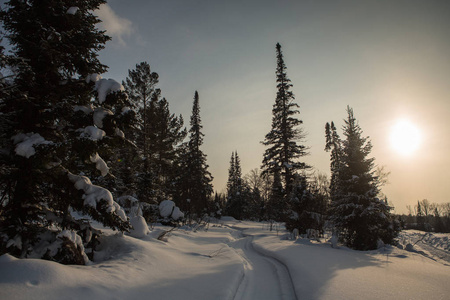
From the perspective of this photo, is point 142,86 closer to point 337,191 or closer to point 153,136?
point 153,136

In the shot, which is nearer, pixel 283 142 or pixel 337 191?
pixel 337 191

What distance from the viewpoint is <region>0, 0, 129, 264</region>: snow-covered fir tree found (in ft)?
13.2

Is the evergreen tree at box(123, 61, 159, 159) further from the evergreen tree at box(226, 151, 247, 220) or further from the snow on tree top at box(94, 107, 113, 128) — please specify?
the evergreen tree at box(226, 151, 247, 220)

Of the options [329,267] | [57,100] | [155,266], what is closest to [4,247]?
[155,266]

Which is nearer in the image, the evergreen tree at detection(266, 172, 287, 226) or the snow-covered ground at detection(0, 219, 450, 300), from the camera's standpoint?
the snow-covered ground at detection(0, 219, 450, 300)

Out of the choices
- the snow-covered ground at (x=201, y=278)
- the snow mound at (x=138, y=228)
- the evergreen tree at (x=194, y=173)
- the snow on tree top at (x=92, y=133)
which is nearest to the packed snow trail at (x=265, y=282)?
the snow-covered ground at (x=201, y=278)

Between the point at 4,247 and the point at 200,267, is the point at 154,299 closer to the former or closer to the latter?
the point at 200,267

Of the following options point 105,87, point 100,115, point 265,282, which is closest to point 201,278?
point 265,282

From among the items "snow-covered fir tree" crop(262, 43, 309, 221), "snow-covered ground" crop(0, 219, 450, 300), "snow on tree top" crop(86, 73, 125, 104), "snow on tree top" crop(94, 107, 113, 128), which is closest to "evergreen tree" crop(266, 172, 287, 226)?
"snow-covered fir tree" crop(262, 43, 309, 221)

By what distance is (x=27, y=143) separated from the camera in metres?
Result: 3.95

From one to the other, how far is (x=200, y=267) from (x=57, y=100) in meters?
5.15

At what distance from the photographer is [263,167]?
22516mm

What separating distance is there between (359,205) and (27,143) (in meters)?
11.6

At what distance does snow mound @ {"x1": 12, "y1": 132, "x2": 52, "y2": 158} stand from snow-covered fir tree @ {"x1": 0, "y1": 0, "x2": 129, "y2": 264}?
14 millimetres
